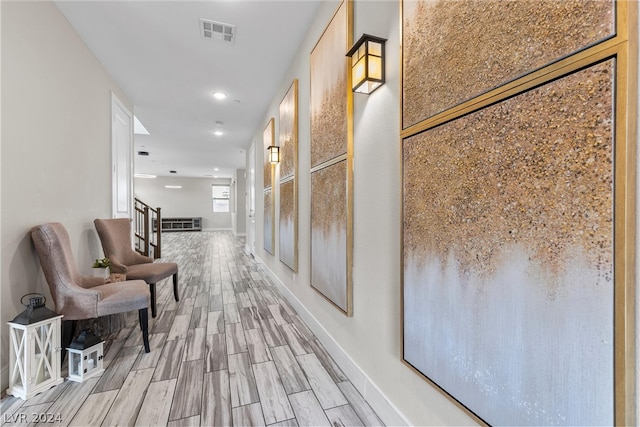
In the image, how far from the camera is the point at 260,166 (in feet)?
16.8

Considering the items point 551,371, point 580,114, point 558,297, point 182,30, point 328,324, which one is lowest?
point 328,324

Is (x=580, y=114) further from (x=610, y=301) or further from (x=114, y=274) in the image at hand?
(x=114, y=274)

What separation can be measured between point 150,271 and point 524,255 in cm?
308

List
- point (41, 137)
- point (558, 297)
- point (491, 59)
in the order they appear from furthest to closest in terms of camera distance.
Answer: point (41, 137)
point (491, 59)
point (558, 297)

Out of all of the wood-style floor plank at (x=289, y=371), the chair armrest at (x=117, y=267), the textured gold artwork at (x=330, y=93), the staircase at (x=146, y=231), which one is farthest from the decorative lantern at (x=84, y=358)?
the staircase at (x=146, y=231)

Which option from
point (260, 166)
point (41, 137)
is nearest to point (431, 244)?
point (41, 137)

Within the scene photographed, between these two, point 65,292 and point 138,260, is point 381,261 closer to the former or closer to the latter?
point 65,292

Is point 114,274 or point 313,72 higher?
point 313,72

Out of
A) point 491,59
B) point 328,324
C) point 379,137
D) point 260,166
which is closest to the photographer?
point 491,59

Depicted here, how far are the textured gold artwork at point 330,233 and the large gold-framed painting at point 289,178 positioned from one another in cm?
56

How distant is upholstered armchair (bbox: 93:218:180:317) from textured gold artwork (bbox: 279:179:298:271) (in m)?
1.26

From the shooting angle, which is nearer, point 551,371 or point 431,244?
point 551,371

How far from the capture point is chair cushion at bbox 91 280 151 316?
1.91 m

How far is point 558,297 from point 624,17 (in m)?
0.64
